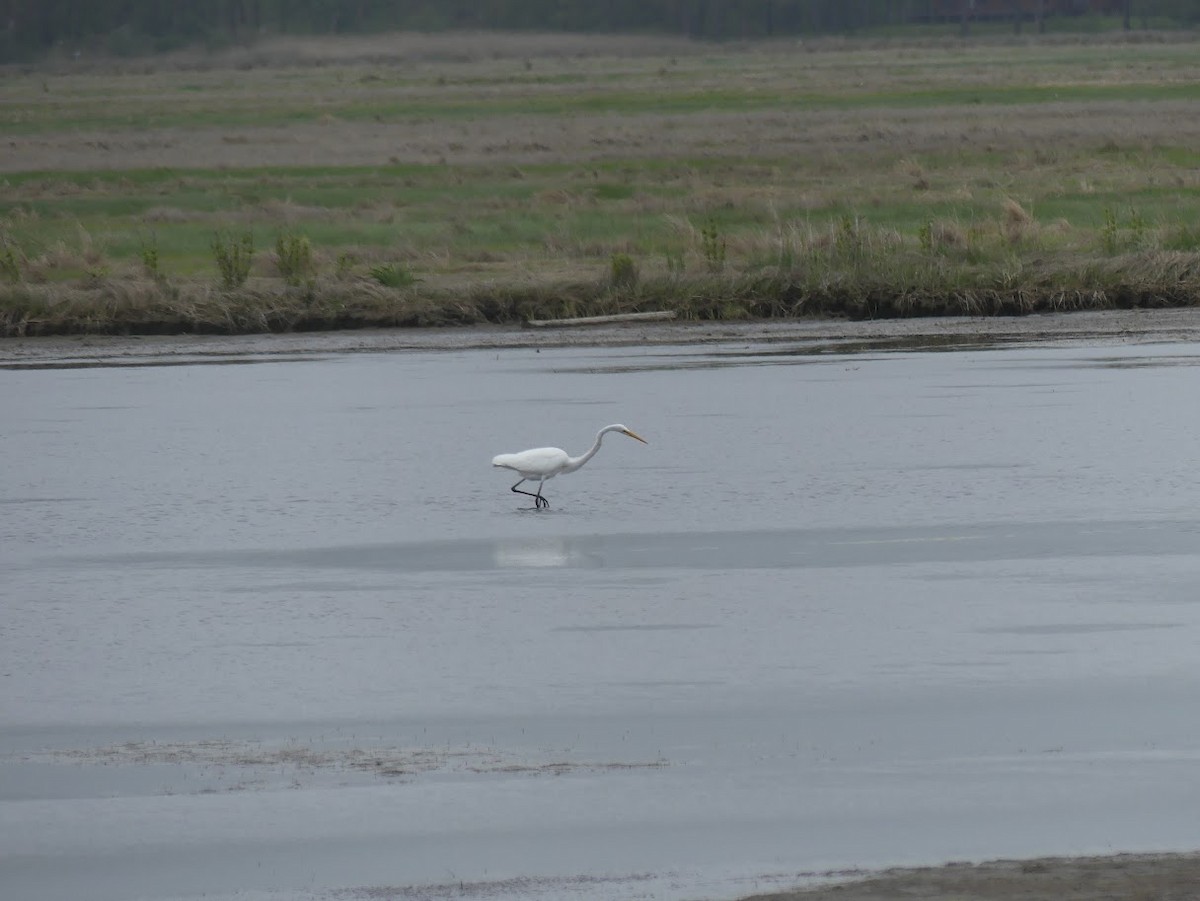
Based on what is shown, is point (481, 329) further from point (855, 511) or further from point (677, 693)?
point (677, 693)

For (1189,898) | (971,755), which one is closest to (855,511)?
(971,755)

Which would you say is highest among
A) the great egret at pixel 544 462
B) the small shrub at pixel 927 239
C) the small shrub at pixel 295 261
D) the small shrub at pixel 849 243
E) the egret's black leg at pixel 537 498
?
the great egret at pixel 544 462

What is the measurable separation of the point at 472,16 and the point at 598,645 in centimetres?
10806

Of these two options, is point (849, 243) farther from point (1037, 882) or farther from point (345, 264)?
point (1037, 882)

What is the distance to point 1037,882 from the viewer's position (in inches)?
260

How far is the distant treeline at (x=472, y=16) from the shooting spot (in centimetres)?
10269

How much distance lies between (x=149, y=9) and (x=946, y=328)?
91.2 metres

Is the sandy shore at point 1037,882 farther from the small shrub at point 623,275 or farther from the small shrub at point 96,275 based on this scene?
the small shrub at point 96,275

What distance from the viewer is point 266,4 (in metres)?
120

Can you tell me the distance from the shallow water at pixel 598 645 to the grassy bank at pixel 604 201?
746cm

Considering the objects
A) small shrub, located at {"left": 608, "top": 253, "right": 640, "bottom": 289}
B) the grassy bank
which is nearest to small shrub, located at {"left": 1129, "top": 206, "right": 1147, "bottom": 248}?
the grassy bank

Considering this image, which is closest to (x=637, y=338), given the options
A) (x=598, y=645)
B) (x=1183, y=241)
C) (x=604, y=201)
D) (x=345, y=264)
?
(x=345, y=264)

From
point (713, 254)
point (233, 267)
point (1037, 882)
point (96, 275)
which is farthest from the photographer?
point (96, 275)

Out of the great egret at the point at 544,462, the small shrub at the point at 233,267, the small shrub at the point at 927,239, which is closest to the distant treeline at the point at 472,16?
the small shrub at the point at 233,267
